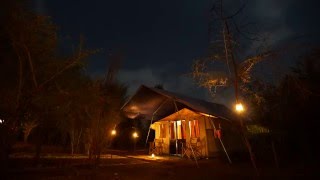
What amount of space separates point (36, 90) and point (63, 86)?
164 inches

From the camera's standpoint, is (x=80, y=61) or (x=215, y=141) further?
(x=215, y=141)

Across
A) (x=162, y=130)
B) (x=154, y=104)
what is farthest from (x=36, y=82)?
(x=162, y=130)

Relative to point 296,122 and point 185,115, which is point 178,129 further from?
point 296,122

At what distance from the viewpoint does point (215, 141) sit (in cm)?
1470

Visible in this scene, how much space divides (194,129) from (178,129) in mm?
1194

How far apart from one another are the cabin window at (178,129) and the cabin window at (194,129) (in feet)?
1.57

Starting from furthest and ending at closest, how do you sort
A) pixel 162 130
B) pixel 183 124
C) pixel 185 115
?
pixel 162 130 → pixel 183 124 → pixel 185 115

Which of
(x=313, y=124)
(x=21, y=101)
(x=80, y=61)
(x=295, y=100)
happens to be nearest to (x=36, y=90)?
(x=21, y=101)

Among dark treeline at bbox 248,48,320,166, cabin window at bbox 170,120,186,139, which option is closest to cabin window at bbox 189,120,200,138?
cabin window at bbox 170,120,186,139

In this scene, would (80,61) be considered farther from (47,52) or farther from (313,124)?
(313,124)

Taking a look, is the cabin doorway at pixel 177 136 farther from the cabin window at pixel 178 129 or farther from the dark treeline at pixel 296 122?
the dark treeline at pixel 296 122

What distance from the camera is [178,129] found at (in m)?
16.2

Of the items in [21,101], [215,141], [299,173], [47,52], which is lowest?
[299,173]

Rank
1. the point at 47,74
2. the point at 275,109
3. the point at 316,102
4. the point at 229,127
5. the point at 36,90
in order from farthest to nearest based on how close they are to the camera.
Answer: the point at 229,127 → the point at 275,109 → the point at 316,102 → the point at 47,74 → the point at 36,90
